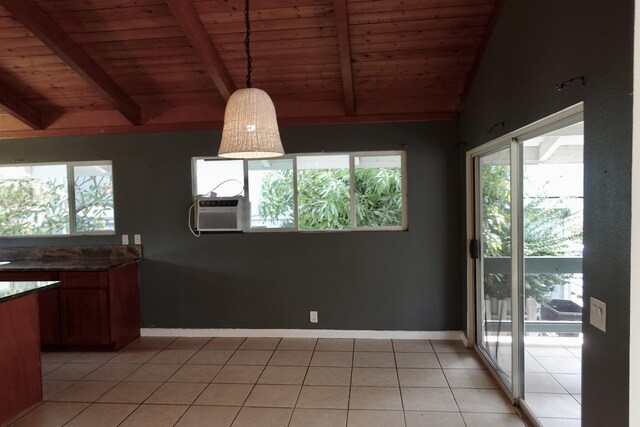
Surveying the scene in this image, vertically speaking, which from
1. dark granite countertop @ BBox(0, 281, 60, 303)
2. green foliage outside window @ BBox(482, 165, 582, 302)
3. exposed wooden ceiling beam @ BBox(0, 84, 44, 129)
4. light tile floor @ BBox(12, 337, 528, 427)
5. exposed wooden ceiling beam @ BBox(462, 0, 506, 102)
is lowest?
light tile floor @ BBox(12, 337, 528, 427)

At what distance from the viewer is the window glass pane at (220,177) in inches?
162

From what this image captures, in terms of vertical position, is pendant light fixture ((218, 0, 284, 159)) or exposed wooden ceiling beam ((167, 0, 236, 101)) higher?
exposed wooden ceiling beam ((167, 0, 236, 101))

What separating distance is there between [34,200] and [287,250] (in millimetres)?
2899

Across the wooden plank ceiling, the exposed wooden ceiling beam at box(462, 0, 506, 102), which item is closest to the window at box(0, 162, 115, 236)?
the wooden plank ceiling

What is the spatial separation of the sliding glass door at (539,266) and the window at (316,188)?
102 cm

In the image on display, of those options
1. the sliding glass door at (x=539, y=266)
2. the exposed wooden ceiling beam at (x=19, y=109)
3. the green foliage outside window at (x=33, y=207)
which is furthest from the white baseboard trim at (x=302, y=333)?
the exposed wooden ceiling beam at (x=19, y=109)

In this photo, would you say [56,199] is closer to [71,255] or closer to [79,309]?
[71,255]

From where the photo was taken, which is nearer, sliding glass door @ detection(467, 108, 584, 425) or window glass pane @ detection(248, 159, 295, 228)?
sliding glass door @ detection(467, 108, 584, 425)

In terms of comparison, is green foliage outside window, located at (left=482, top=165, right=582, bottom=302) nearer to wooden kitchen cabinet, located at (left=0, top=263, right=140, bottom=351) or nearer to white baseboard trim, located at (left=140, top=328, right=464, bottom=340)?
white baseboard trim, located at (left=140, top=328, right=464, bottom=340)

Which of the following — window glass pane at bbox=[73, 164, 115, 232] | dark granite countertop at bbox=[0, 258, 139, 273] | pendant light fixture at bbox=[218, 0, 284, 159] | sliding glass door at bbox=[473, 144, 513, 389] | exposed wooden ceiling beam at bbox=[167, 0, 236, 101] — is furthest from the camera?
window glass pane at bbox=[73, 164, 115, 232]

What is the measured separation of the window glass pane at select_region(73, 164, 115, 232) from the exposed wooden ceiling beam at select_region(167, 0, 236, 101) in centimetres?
174

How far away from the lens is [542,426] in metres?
2.33

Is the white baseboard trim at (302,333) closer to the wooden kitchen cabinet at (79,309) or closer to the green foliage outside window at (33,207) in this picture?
the wooden kitchen cabinet at (79,309)

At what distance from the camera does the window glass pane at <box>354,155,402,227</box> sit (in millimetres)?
3990
